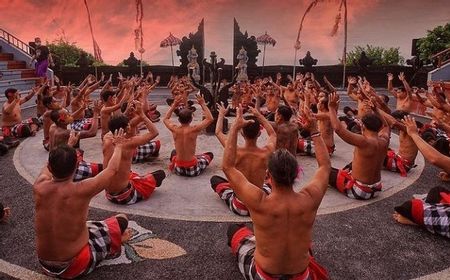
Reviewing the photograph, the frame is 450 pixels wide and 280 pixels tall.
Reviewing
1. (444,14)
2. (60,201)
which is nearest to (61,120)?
(60,201)

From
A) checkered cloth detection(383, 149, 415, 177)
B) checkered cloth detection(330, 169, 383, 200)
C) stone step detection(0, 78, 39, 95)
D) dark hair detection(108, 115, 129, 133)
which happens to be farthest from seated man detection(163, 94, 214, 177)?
stone step detection(0, 78, 39, 95)

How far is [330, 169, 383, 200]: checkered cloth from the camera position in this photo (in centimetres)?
576

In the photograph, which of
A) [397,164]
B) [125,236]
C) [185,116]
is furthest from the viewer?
[397,164]

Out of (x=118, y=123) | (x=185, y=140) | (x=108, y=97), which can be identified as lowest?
(x=185, y=140)

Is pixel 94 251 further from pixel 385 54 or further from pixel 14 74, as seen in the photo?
pixel 385 54

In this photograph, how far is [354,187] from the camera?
5.82 metres

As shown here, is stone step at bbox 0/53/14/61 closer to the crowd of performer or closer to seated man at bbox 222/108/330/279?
the crowd of performer

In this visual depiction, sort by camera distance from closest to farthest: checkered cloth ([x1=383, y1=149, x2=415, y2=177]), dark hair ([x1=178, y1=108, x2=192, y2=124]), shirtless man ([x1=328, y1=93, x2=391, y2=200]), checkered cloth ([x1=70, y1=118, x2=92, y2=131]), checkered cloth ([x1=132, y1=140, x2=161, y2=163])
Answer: shirtless man ([x1=328, y1=93, x2=391, y2=200]) < dark hair ([x1=178, y1=108, x2=192, y2=124]) < checkered cloth ([x1=383, y1=149, x2=415, y2=177]) < checkered cloth ([x1=132, y1=140, x2=161, y2=163]) < checkered cloth ([x1=70, y1=118, x2=92, y2=131])

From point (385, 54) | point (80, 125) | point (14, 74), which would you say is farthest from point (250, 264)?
point (385, 54)

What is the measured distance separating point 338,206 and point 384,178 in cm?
178

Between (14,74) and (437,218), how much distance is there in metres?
18.9

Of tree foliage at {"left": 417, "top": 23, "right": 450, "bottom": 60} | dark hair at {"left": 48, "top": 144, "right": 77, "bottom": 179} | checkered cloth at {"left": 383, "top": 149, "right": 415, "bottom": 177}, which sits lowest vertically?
checkered cloth at {"left": 383, "top": 149, "right": 415, "bottom": 177}

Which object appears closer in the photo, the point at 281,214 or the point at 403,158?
the point at 281,214

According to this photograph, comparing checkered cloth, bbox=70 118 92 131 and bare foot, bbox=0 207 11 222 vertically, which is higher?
checkered cloth, bbox=70 118 92 131
